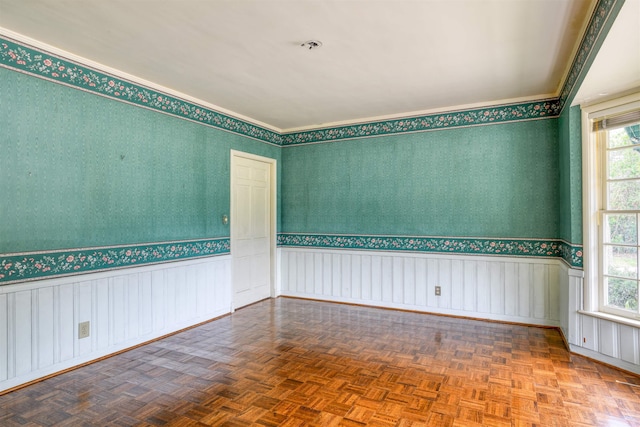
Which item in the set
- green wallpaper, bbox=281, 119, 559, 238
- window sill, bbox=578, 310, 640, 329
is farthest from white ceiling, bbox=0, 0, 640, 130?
window sill, bbox=578, 310, 640, 329

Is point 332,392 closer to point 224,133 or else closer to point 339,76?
point 339,76

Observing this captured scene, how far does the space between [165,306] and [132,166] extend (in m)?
1.42

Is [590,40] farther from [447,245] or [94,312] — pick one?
[94,312]

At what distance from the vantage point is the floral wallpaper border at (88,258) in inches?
102

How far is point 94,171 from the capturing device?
10.2ft

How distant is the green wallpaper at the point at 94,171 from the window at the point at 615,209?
379 cm

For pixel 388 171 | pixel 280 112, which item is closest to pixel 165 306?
pixel 280 112

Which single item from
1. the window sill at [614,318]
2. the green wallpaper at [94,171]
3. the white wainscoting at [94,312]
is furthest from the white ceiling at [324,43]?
the window sill at [614,318]

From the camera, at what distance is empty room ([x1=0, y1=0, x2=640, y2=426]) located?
236 centimetres

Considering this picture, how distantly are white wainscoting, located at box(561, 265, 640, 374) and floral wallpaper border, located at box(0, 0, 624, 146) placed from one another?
1.67m

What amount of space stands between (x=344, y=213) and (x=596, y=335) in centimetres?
301

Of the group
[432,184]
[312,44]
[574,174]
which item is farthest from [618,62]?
[432,184]

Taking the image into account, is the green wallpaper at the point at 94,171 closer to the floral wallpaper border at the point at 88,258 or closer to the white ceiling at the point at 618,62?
the floral wallpaper border at the point at 88,258

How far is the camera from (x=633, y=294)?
2.83 meters
